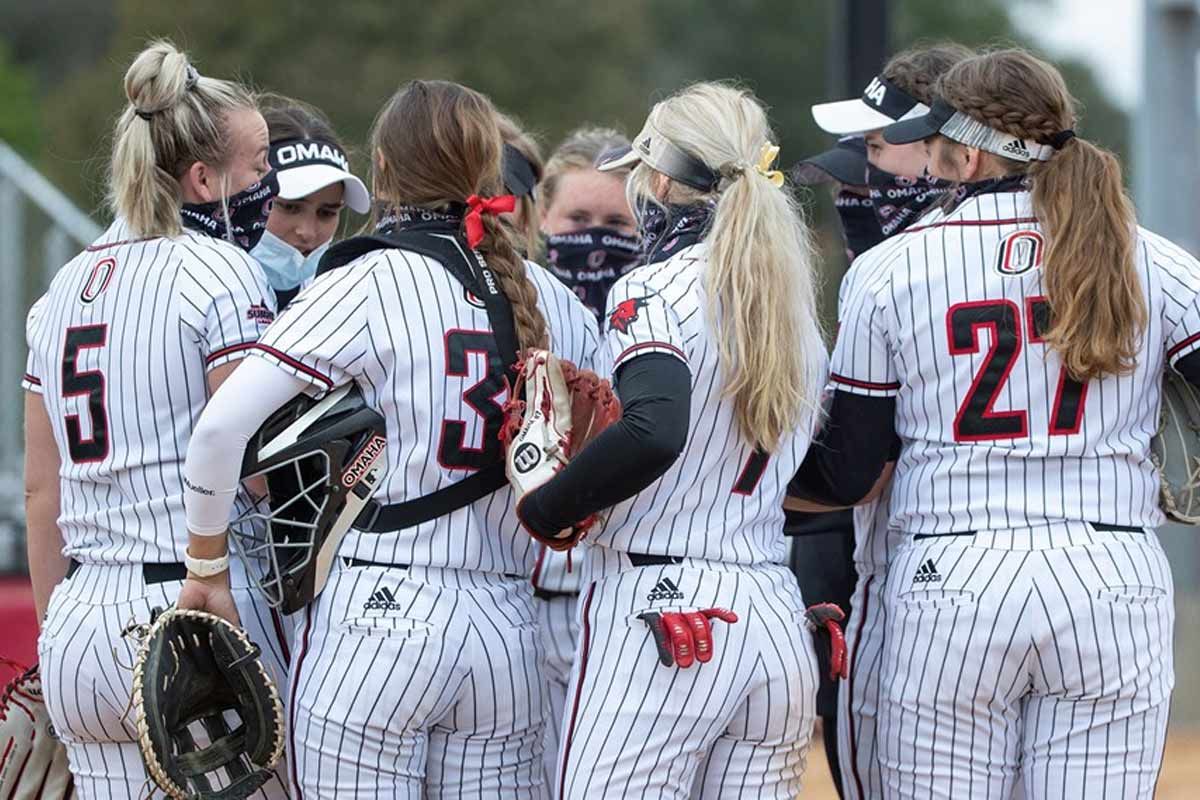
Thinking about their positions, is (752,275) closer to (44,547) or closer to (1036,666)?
(1036,666)

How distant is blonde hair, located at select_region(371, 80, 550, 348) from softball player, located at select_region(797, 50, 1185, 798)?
0.70 m

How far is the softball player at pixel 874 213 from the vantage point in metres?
3.77

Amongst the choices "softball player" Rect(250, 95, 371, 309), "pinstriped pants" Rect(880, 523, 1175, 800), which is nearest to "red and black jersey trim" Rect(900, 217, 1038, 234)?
"pinstriped pants" Rect(880, 523, 1175, 800)

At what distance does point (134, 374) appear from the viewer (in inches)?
139

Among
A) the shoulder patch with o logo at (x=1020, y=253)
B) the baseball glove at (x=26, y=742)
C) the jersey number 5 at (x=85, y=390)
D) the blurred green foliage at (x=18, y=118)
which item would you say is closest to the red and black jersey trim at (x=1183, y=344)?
the shoulder patch with o logo at (x=1020, y=253)

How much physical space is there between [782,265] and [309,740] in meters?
1.30

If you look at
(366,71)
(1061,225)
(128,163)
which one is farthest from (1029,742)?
(366,71)

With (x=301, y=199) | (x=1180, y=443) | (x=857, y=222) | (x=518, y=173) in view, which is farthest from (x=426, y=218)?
(x=1180, y=443)

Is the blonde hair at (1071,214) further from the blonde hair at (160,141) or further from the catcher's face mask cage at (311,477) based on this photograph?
the blonde hair at (160,141)

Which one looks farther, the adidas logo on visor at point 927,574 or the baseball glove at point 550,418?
the adidas logo on visor at point 927,574

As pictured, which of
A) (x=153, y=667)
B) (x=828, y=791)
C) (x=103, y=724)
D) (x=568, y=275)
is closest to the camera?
(x=153, y=667)

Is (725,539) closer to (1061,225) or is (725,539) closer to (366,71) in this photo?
(1061,225)

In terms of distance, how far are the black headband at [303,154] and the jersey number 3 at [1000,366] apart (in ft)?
5.49

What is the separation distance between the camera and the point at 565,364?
134 inches
